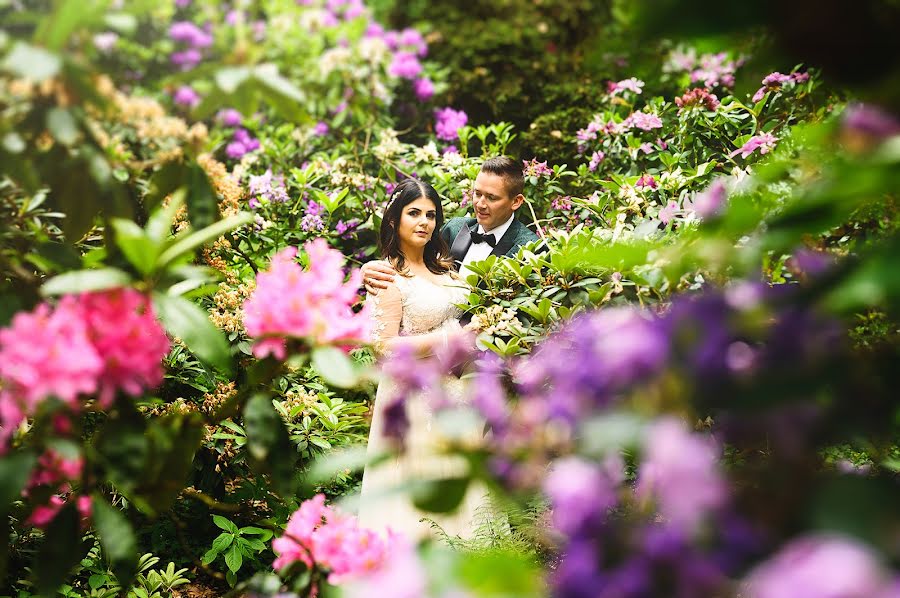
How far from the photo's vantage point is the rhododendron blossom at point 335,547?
36.2 inches

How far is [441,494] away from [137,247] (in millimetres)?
504

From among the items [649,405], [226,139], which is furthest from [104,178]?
[226,139]

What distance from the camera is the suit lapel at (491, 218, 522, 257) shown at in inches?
120

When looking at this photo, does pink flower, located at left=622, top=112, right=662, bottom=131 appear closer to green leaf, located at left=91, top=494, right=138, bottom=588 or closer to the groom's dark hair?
the groom's dark hair

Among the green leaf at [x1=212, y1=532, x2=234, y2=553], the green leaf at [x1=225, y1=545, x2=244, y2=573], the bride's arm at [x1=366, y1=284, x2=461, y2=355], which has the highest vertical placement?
the bride's arm at [x1=366, y1=284, x2=461, y2=355]

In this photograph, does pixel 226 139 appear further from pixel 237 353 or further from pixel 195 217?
pixel 195 217

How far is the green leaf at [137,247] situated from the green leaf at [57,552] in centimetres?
37

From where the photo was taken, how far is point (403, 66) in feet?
14.5

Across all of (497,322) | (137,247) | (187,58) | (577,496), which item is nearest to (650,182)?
(497,322)

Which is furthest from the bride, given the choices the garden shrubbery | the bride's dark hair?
the garden shrubbery

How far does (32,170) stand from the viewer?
0.96m

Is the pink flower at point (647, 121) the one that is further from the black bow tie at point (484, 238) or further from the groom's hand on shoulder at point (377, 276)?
the groom's hand on shoulder at point (377, 276)

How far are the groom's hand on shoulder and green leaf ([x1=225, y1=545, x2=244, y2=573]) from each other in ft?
3.81

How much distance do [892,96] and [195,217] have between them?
0.93 metres
